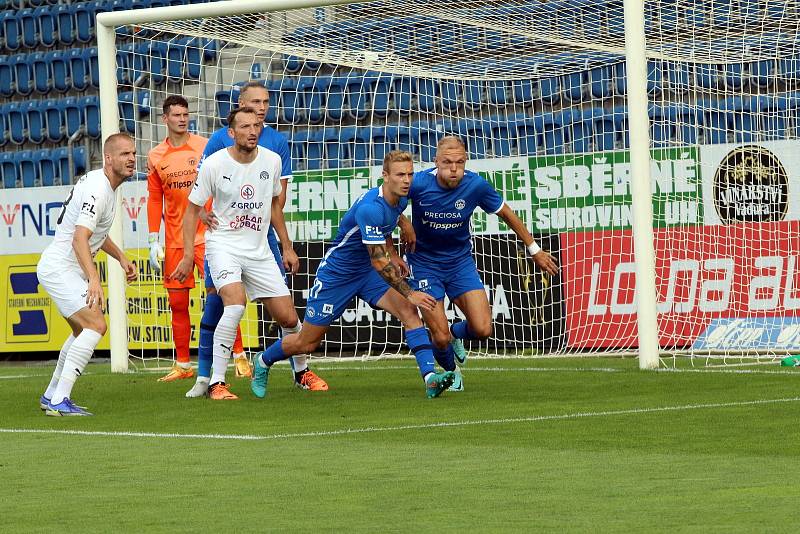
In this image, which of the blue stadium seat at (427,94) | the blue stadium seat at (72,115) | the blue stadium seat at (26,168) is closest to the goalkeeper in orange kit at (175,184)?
the blue stadium seat at (427,94)

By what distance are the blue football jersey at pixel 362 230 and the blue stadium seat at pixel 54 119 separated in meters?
11.1

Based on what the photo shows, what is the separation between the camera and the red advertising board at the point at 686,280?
14.2 metres

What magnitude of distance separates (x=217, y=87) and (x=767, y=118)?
678 centimetres

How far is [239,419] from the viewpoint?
356 inches

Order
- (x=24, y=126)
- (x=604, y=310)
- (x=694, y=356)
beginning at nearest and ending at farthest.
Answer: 1. (x=694, y=356)
2. (x=604, y=310)
3. (x=24, y=126)

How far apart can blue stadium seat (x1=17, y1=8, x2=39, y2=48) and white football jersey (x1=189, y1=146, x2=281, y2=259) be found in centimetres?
1237

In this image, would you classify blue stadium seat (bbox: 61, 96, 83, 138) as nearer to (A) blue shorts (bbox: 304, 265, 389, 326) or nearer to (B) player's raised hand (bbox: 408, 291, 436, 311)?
(A) blue shorts (bbox: 304, 265, 389, 326)

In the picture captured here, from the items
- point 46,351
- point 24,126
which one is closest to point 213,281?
point 46,351

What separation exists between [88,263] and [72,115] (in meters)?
11.8

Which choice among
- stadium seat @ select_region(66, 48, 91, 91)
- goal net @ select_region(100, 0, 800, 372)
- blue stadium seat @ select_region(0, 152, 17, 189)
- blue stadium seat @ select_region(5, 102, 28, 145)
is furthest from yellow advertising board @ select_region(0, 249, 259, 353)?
stadium seat @ select_region(66, 48, 91, 91)

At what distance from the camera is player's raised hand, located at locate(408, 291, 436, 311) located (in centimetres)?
955

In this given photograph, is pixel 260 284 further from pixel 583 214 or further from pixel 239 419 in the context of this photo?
pixel 583 214

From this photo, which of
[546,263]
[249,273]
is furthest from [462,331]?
[249,273]

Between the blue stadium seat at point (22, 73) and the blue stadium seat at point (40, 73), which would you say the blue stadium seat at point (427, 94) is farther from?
the blue stadium seat at point (22, 73)
